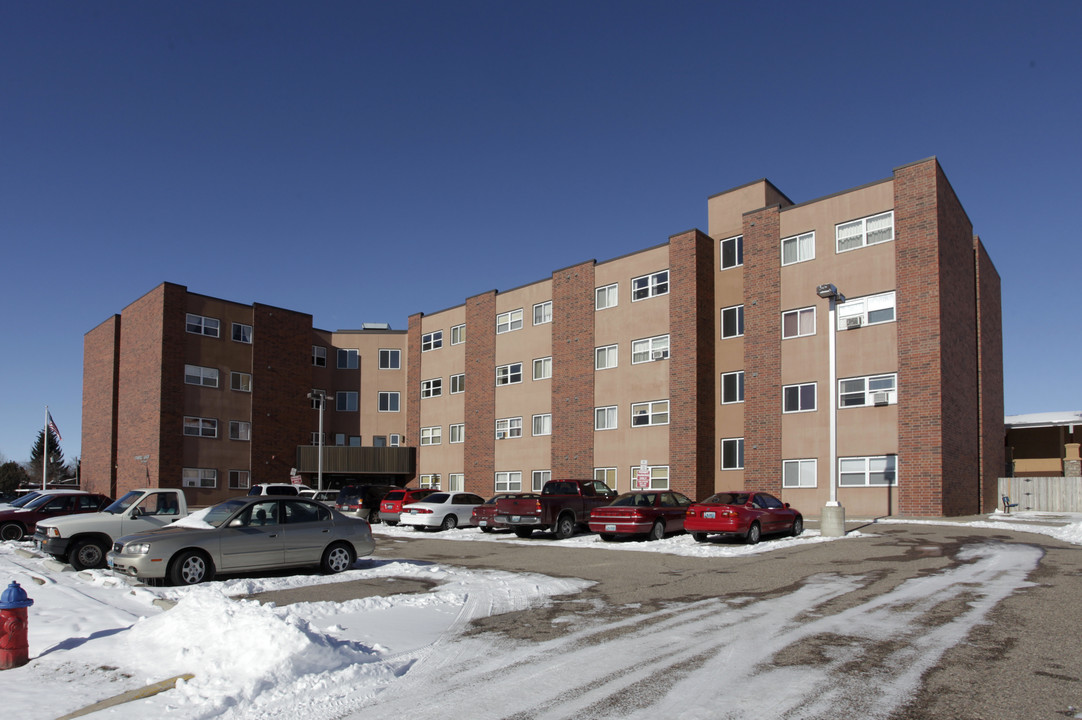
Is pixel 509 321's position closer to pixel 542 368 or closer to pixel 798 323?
pixel 542 368

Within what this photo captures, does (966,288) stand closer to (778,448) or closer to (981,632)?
(778,448)

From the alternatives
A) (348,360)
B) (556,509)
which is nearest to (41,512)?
(556,509)

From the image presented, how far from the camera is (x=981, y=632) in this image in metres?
8.89

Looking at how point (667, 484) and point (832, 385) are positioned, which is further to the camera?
point (667, 484)

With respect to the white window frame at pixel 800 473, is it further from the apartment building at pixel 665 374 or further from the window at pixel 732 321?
the window at pixel 732 321

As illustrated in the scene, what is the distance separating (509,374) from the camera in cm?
4259

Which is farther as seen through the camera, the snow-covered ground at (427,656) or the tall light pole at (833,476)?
the tall light pole at (833,476)

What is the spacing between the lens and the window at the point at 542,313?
134 feet

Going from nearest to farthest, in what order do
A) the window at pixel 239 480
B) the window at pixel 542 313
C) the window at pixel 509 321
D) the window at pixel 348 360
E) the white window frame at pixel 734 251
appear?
1. the white window frame at pixel 734 251
2. the window at pixel 542 313
3. the window at pixel 509 321
4. the window at pixel 239 480
5. the window at pixel 348 360

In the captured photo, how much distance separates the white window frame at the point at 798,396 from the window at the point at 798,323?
1.86 m

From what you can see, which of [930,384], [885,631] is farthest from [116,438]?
[885,631]

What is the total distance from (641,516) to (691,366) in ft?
41.9

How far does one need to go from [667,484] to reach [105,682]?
28557 mm

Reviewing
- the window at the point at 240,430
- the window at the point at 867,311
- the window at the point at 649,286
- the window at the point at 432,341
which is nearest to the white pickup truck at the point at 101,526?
the window at the point at 867,311
